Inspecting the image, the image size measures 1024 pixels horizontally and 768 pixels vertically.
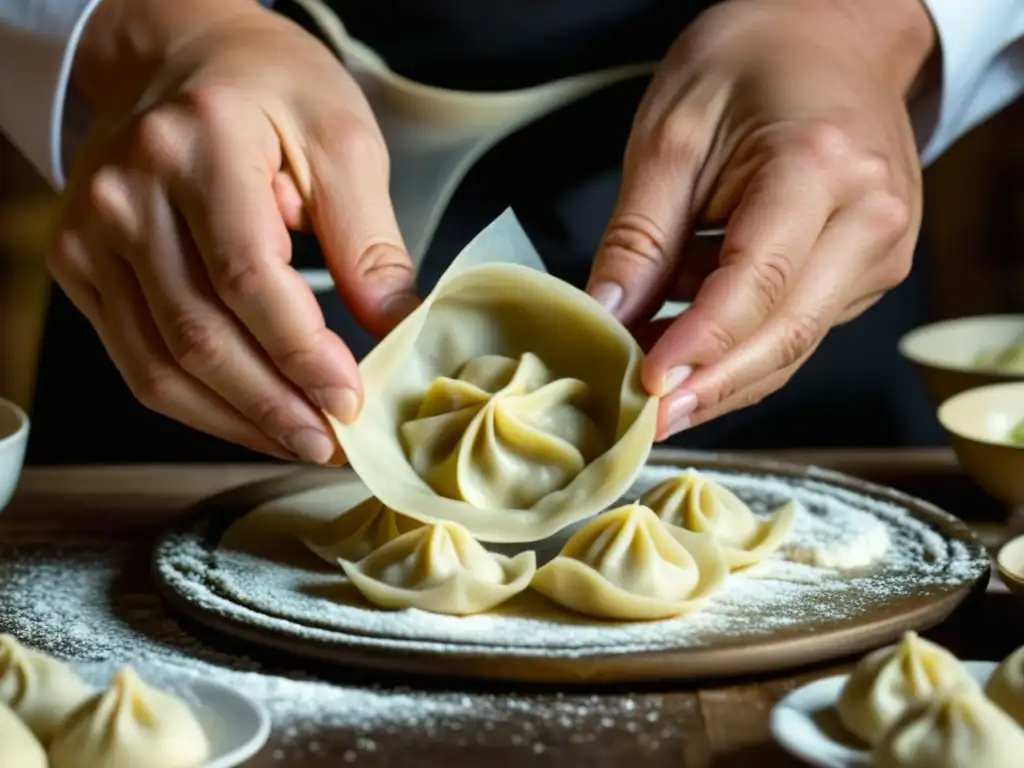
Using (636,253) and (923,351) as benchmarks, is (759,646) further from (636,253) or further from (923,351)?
(923,351)

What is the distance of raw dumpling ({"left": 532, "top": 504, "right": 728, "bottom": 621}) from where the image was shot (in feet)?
4.16

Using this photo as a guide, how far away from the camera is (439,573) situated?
4.33 ft

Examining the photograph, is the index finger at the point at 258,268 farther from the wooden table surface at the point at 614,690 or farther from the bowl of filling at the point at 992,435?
the bowl of filling at the point at 992,435

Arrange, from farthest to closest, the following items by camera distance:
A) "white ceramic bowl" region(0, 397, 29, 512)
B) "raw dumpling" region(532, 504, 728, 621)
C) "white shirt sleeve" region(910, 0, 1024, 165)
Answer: "white shirt sleeve" region(910, 0, 1024, 165) < "white ceramic bowl" region(0, 397, 29, 512) < "raw dumpling" region(532, 504, 728, 621)

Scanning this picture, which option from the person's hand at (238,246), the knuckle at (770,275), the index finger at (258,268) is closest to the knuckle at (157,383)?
the person's hand at (238,246)

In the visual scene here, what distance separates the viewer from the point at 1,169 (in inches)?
134

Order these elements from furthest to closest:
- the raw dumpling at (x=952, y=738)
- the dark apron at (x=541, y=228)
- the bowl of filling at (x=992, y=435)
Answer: the dark apron at (x=541, y=228)
the bowl of filling at (x=992, y=435)
the raw dumpling at (x=952, y=738)

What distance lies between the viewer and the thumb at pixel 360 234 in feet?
4.52

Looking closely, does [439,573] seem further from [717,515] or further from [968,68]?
[968,68]

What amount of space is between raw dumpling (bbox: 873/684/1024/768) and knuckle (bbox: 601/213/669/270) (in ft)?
1.93

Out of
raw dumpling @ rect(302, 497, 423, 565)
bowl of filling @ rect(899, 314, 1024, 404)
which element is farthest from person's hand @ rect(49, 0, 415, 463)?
bowl of filling @ rect(899, 314, 1024, 404)

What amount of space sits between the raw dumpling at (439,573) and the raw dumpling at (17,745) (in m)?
0.38

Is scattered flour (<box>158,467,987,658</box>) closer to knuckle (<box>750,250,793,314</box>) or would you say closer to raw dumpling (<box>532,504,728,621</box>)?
raw dumpling (<box>532,504,728,621</box>)

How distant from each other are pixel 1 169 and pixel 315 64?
217cm
